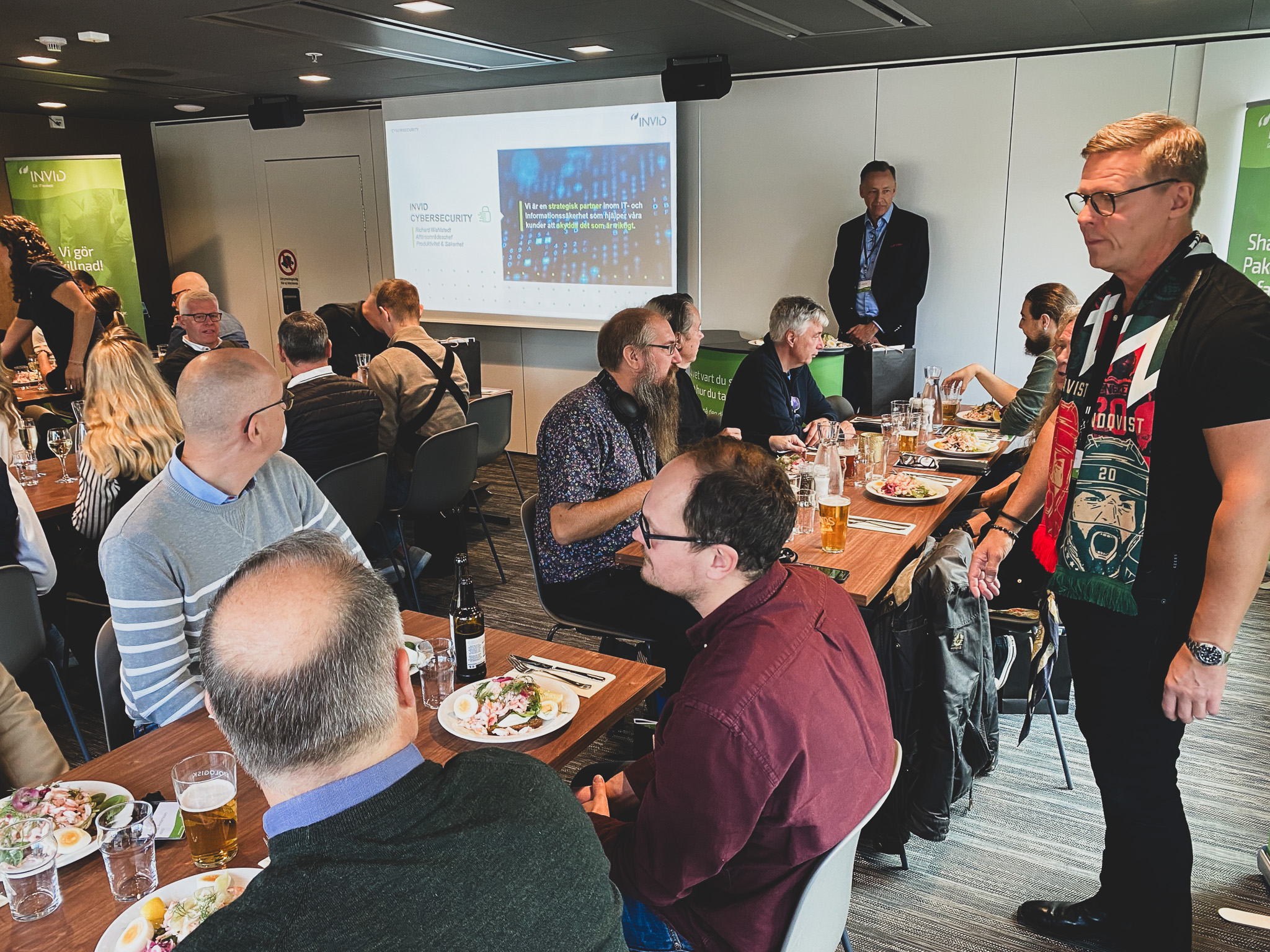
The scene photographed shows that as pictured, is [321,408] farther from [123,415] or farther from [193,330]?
[193,330]

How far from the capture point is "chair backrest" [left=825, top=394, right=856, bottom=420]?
4980 millimetres

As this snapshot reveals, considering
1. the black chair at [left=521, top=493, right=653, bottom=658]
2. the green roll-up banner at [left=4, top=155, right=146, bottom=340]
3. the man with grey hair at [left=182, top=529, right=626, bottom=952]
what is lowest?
the black chair at [left=521, top=493, right=653, bottom=658]

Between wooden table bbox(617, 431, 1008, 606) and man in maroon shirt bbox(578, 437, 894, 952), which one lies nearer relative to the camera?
man in maroon shirt bbox(578, 437, 894, 952)

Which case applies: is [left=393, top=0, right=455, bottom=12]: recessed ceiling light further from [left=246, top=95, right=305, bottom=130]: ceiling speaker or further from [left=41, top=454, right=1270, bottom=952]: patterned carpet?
[left=246, top=95, right=305, bottom=130]: ceiling speaker

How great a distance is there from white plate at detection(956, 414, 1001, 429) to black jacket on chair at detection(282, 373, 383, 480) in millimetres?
2898

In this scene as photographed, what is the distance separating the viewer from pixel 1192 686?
6.04 feet

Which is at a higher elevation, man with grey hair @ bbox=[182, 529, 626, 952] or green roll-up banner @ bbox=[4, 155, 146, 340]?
green roll-up banner @ bbox=[4, 155, 146, 340]

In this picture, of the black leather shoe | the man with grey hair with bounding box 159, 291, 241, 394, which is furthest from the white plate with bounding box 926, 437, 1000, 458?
the man with grey hair with bounding box 159, 291, 241, 394

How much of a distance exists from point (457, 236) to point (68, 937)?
694 centimetres

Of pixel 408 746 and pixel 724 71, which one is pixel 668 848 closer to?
pixel 408 746

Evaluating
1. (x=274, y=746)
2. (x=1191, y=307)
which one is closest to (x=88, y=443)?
(x=274, y=746)

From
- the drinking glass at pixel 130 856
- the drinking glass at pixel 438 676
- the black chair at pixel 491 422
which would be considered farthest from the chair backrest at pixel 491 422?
the drinking glass at pixel 130 856

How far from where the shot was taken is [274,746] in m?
1.05

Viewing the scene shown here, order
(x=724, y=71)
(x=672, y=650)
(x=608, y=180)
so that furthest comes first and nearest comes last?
(x=608, y=180), (x=724, y=71), (x=672, y=650)
